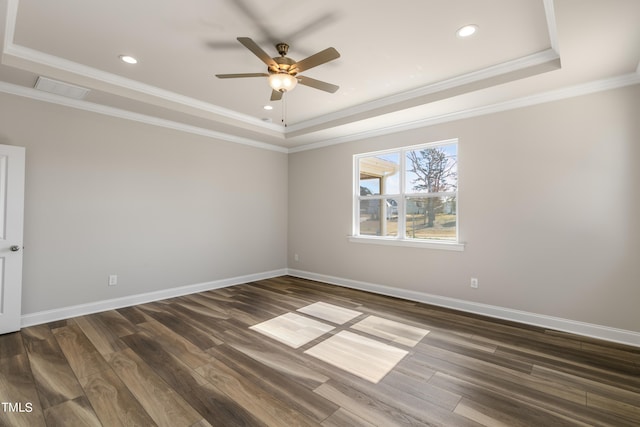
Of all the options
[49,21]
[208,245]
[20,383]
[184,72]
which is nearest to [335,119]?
[184,72]

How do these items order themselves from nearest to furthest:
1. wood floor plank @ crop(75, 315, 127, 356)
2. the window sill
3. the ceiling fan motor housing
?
the ceiling fan motor housing
wood floor plank @ crop(75, 315, 127, 356)
the window sill

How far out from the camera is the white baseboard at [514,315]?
2.98 metres

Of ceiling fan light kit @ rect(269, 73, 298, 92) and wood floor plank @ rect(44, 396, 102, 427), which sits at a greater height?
ceiling fan light kit @ rect(269, 73, 298, 92)

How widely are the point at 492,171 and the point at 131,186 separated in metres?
4.77

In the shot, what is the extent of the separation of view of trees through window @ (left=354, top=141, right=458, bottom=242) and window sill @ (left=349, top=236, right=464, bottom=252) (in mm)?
112

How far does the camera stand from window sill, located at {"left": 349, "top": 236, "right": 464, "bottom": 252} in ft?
13.2

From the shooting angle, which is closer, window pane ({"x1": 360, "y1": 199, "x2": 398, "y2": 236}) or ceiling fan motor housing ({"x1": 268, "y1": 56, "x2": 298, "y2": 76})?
ceiling fan motor housing ({"x1": 268, "y1": 56, "x2": 298, "y2": 76})

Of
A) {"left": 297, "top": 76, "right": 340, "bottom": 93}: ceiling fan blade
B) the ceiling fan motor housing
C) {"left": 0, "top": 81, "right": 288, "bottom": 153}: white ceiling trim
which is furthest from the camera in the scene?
{"left": 0, "top": 81, "right": 288, "bottom": 153}: white ceiling trim

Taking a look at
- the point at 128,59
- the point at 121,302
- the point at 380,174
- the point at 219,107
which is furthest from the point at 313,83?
the point at 121,302

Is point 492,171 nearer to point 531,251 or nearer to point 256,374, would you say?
point 531,251

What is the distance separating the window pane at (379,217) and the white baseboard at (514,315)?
88cm

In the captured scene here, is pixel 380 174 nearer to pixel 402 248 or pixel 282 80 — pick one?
pixel 402 248

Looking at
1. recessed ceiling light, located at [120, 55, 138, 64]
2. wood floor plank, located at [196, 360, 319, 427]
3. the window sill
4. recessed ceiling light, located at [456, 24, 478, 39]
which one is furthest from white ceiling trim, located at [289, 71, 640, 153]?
wood floor plank, located at [196, 360, 319, 427]

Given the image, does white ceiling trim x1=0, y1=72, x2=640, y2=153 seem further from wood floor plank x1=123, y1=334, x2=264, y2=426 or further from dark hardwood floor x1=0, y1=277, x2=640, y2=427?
wood floor plank x1=123, y1=334, x2=264, y2=426
